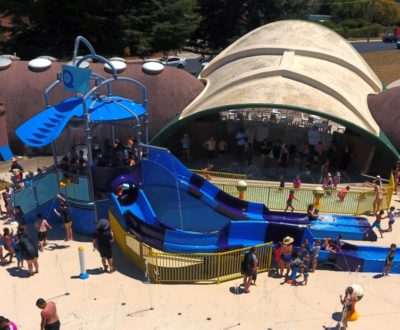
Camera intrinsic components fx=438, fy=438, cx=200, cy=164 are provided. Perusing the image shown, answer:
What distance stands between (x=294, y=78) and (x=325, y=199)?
6355 millimetres

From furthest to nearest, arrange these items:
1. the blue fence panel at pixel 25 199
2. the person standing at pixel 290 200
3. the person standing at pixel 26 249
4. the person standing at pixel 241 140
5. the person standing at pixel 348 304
Result: the person standing at pixel 241 140 < the person standing at pixel 290 200 < the blue fence panel at pixel 25 199 < the person standing at pixel 26 249 < the person standing at pixel 348 304

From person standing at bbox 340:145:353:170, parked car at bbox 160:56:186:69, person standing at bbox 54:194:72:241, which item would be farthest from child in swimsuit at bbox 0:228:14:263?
parked car at bbox 160:56:186:69

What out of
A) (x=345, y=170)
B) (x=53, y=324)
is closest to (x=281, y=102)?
(x=345, y=170)

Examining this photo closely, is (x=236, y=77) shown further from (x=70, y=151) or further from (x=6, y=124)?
(x=6, y=124)

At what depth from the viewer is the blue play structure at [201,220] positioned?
12758 millimetres

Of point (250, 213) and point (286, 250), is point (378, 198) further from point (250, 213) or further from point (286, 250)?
point (286, 250)

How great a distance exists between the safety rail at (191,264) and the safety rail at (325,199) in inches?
161

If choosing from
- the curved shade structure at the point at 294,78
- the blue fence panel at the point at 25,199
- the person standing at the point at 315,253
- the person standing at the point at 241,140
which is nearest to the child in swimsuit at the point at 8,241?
the blue fence panel at the point at 25,199

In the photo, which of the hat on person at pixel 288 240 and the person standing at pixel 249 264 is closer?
the person standing at pixel 249 264

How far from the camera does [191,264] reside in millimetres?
12086

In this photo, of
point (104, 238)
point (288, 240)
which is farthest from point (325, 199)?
point (104, 238)

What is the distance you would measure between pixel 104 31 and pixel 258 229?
23647 millimetres

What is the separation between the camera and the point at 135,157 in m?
15.8

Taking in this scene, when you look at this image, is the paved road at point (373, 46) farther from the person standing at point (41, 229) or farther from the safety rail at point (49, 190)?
the person standing at point (41, 229)
